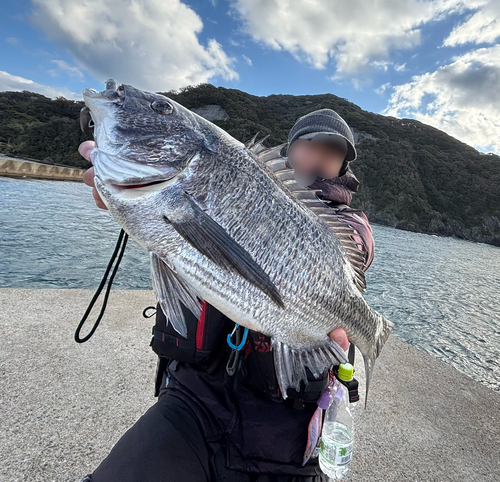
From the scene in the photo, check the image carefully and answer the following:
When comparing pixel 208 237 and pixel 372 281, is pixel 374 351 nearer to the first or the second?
pixel 208 237

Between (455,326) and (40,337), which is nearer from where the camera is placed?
(40,337)

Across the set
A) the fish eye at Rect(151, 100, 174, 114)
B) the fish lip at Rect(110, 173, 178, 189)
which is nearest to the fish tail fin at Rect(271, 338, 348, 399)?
the fish lip at Rect(110, 173, 178, 189)

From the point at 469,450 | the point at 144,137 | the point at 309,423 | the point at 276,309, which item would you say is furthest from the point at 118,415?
the point at 469,450

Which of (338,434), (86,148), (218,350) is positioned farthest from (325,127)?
(338,434)

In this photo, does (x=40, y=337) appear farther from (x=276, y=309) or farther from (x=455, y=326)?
(x=455, y=326)

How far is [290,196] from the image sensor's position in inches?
66.9

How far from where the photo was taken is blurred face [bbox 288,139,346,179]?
2525 millimetres

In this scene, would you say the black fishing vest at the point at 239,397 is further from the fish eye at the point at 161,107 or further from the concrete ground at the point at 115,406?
the fish eye at the point at 161,107

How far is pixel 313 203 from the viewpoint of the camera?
184 centimetres

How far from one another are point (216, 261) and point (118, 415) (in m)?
2.11

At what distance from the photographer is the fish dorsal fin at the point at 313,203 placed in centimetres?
178

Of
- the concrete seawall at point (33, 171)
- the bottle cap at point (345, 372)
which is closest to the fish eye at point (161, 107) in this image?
the bottle cap at point (345, 372)

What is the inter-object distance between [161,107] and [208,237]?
757mm

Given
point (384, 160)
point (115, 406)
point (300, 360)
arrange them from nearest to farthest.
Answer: point (300, 360) < point (115, 406) < point (384, 160)
